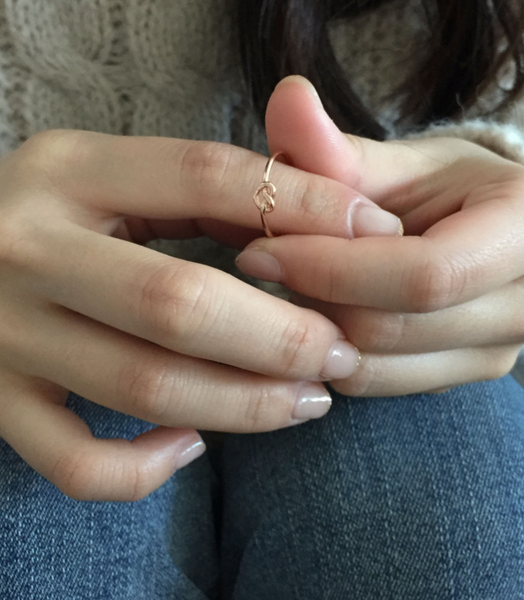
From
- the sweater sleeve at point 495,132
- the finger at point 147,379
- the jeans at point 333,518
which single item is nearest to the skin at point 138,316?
the finger at point 147,379

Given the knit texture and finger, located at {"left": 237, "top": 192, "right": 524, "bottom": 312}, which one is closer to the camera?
finger, located at {"left": 237, "top": 192, "right": 524, "bottom": 312}

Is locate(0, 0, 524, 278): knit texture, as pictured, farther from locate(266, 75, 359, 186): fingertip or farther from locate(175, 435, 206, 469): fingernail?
locate(175, 435, 206, 469): fingernail

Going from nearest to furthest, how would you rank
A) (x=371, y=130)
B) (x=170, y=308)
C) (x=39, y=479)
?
(x=170, y=308)
(x=39, y=479)
(x=371, y=130)

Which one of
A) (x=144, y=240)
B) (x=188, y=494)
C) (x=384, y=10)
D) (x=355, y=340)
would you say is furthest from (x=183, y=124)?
(x=188, y=494)

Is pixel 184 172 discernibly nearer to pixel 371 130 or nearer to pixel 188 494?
pixel 371 130

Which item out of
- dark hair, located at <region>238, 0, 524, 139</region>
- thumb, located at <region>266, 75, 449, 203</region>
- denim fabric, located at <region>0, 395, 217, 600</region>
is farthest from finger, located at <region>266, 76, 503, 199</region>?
denim fabric, located at <region>0, 395, 217, 600</region>

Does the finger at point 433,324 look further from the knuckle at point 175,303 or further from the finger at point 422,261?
the knuckle at point 175,303

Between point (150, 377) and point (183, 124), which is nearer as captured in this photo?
point (150, 377)
